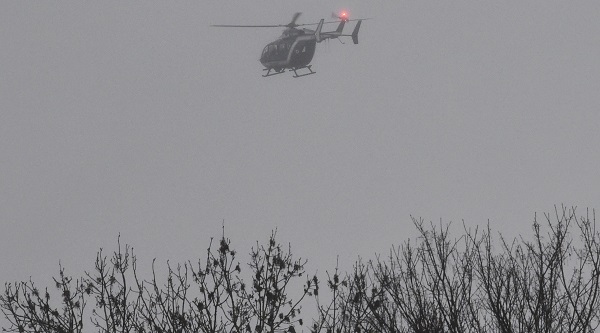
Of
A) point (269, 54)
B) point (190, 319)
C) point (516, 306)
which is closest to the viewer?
point (190, 319)

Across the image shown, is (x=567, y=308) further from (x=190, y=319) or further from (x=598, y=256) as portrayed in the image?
(x=190, y=319)

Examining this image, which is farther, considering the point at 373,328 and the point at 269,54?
the point at 269,54

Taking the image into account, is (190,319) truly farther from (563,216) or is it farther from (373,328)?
(563,216)

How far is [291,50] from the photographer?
51.4 meters

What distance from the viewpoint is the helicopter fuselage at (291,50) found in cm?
5159

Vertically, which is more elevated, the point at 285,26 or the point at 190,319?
the point at 285,26

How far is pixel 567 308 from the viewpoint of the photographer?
12.6 meters

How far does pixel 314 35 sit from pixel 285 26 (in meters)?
1.90

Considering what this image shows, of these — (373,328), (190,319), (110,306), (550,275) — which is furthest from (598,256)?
(110,306)

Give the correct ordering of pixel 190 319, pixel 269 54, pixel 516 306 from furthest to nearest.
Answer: pixel 269 54, pixel 516 306, pixel 190 319

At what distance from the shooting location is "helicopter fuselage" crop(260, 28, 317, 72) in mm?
51594

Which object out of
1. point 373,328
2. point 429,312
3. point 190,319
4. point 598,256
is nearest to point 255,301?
point 190,319

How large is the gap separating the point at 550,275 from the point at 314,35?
41878 mm

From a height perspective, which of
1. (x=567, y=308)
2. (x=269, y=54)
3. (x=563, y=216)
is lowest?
(x=567, y=308)
